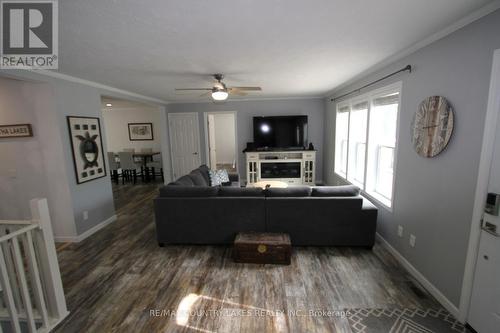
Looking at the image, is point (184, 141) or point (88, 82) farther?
point (184, 141)

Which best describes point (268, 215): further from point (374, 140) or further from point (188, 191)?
point (374, 140)

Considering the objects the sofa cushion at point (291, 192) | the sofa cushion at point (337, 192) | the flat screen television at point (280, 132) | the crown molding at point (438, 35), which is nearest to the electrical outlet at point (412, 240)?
the sofa cushion at point (337, 192)

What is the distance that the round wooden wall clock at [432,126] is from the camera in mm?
1914

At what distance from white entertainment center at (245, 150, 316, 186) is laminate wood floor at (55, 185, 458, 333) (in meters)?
3.21

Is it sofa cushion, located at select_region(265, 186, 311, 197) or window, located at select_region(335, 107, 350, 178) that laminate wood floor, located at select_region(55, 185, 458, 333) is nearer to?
sofa cushion, located at select_region(265, 186, 311, 197)

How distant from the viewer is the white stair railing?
5.39ft

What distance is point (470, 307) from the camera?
1737 millimetres

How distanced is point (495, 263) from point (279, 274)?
68.6 inches

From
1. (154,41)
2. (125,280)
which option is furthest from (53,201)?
(154,41)

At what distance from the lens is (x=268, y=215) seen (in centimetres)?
288

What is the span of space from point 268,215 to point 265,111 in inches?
153

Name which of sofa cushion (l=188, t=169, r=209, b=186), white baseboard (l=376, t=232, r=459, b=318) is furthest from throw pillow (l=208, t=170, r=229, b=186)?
white baseboard (l=376, t=232, r=459, b=318)

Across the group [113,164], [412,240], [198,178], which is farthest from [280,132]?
[113,164]

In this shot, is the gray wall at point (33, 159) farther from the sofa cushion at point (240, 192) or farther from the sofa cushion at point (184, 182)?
the sofa cushion at point (240, 192)
